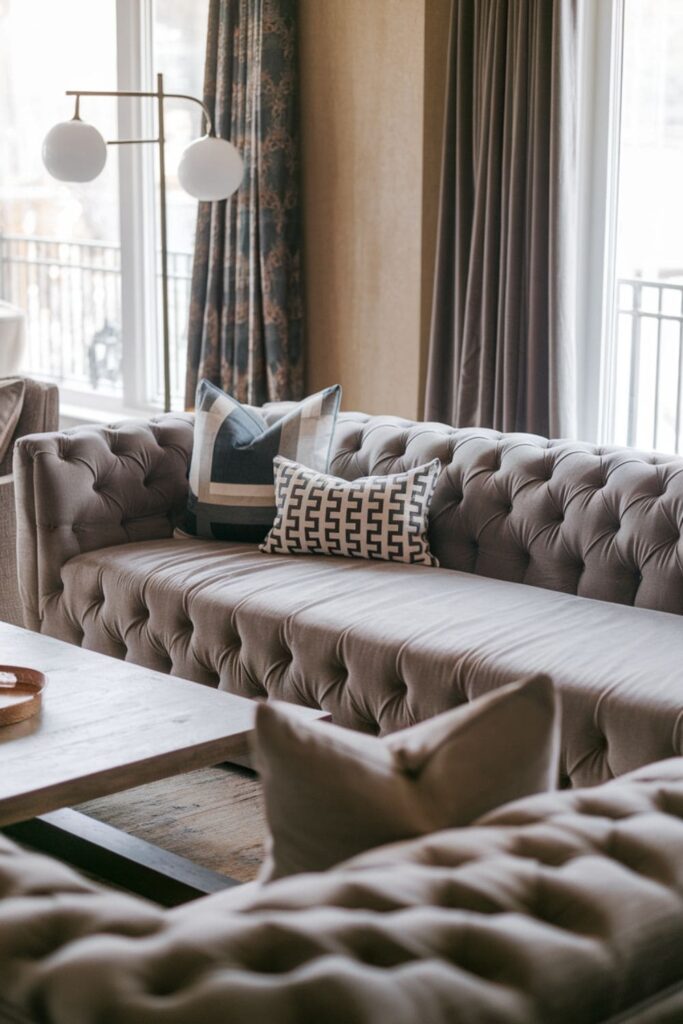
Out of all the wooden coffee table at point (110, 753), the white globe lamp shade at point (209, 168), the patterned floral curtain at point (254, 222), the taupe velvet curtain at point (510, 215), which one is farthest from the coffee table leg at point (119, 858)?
the patterned floral curtain at point (254, 222)

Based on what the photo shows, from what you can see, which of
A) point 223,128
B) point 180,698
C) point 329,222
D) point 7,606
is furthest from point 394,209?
point 180,698

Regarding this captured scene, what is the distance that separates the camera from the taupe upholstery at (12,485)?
13.3ft

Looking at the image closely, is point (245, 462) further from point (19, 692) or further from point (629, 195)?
point (629, 195)

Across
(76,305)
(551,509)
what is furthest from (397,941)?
(76,305)

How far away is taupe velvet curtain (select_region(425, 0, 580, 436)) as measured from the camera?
4.20 metres

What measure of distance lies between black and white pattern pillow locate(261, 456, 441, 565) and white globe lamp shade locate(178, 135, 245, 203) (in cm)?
117

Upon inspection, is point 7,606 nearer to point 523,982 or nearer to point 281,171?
point 281,171

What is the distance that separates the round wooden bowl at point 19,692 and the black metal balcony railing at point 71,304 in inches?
156

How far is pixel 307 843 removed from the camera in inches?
51.5

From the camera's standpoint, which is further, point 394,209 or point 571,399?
point 394,209

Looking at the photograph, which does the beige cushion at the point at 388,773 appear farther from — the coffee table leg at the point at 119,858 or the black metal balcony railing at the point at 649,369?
the black metal balcony railing at the point at 649,369

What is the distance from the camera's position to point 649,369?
15.7ft

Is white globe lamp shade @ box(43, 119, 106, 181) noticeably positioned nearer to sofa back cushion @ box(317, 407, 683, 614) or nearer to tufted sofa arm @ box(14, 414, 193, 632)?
tufted sofa arm @ box(14, 414, 193, 632)

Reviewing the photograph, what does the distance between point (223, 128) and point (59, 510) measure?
215 cm
